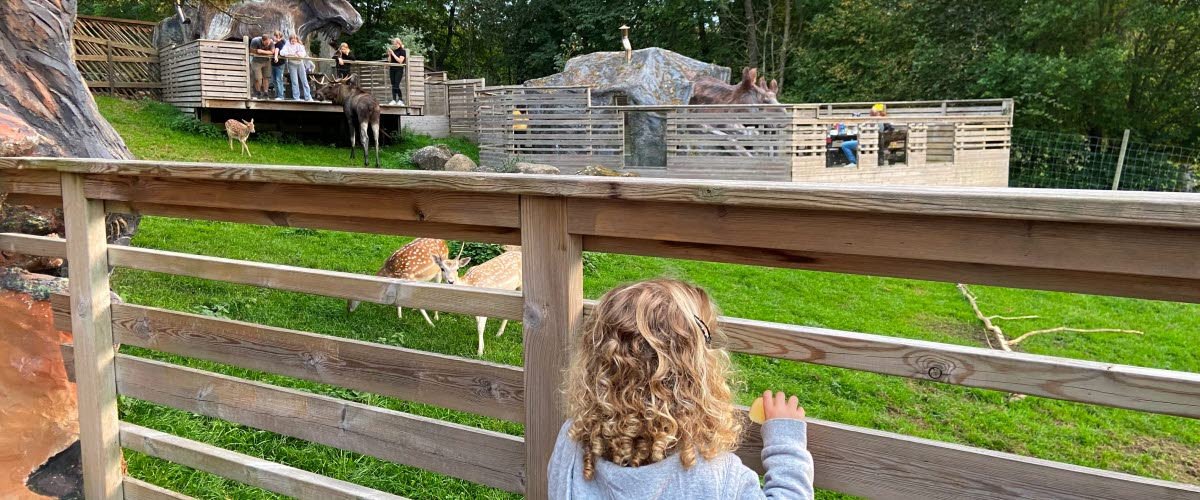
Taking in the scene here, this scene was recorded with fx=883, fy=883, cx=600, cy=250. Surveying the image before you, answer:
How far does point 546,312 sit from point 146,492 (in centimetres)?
191

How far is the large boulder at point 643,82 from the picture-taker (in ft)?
67.3

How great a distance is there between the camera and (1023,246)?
60.7 inches

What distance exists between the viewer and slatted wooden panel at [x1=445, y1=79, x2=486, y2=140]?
24750 millimetres

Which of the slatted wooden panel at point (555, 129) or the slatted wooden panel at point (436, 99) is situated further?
the slatted wooden panel at point (436, 99)

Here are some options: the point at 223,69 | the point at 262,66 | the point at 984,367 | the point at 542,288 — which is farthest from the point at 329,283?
the point at 262,66

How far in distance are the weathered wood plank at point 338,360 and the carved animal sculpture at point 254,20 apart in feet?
60.1

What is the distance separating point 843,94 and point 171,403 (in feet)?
98.7

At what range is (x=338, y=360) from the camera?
2605 millimetres

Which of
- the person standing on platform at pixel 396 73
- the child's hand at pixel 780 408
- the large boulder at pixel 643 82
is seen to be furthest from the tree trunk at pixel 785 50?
the child's hand at pixel 780 408

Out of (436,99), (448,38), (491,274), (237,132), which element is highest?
(448,38)

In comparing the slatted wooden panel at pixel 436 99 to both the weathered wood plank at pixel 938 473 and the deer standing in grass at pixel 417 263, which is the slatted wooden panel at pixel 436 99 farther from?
the weathered wood plank at pixel 938 473

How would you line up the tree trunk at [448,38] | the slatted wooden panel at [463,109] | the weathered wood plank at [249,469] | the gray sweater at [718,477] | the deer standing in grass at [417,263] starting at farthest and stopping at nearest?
the tree trunk at [448,38] < the slatted wooden panel at [463,109] < the deer standing in grass at [417,263] < the weathered wood plank at [249,469] < the gray sweater at [718,477]

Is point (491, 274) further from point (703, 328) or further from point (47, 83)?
point (703, 328)

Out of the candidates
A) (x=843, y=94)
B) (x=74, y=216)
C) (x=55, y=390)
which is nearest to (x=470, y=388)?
(x=74, y=216)
